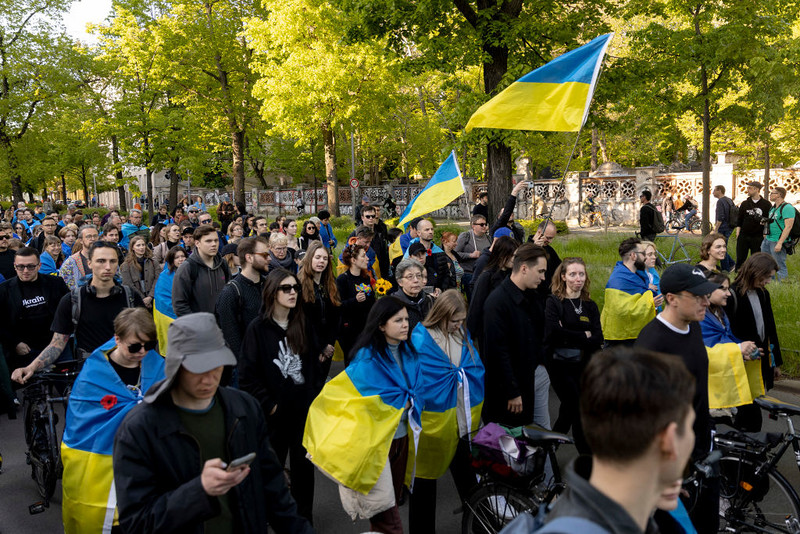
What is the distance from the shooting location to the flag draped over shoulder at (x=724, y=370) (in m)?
5.14

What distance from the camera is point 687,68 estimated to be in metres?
15.1

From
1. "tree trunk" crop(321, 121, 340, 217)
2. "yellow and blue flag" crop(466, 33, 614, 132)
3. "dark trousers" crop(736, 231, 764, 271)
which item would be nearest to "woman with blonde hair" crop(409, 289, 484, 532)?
"yellow and blue flag" crop(466, 33, 614, 132)

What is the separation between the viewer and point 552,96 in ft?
25.4

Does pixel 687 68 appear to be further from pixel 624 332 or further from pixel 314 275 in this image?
pixel 314 275

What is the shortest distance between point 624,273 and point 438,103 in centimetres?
3244

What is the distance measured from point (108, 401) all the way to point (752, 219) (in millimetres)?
11971

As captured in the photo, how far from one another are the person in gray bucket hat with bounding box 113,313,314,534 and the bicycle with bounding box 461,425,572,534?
4.87ft

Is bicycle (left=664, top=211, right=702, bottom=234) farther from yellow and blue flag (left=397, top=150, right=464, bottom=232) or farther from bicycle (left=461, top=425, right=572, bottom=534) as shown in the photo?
bicycle (left=461, top=425, right=572, bottom=534)

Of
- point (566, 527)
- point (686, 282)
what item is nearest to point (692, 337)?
point (686, 282)

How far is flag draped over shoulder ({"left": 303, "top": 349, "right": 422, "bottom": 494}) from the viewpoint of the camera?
4199 mm

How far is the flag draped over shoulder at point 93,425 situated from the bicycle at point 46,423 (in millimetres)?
1719

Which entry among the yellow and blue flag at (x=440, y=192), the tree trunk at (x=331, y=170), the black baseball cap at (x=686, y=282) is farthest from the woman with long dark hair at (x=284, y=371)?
the tree trunk at (x=331, y=170)

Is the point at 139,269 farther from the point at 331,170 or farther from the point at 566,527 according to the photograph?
the point at 331,170

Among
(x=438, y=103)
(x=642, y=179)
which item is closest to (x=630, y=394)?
(x=642, y=179)
